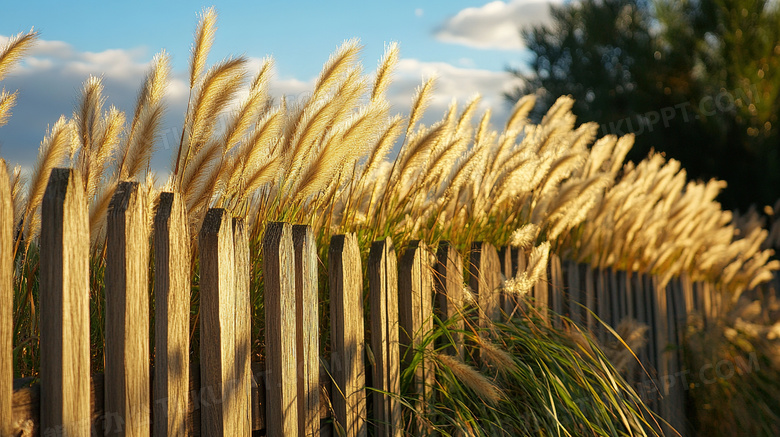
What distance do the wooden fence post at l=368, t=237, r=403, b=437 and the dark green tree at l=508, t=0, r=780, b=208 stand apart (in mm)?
8974

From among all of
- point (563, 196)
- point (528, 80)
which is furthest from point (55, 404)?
point (528, 80)

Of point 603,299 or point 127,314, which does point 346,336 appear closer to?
point 127,314

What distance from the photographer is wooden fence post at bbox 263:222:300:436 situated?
5.47 ft

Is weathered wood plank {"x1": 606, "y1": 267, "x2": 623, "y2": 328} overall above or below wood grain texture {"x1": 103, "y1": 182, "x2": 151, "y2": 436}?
below

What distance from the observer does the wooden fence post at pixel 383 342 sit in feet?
6.59

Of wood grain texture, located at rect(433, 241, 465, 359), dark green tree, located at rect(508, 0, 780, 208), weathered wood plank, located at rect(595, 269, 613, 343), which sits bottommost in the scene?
weathered wood plank, located at rect(595, 269, 613, 343)

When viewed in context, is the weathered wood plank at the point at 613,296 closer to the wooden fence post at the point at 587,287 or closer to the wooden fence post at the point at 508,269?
the wooden fence post at the point at 587,287

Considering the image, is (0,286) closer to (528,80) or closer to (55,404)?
(55,404)

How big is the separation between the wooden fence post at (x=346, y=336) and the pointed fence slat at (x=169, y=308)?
1.81ft

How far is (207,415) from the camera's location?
1.53 meters

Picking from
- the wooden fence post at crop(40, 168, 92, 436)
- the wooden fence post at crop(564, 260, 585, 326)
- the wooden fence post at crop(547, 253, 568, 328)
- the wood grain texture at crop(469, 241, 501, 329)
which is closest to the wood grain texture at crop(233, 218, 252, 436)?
the wooden fence post at crop(40, 168, 92, 436)

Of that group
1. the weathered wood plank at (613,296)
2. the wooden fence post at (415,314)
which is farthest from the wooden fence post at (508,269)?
the weathered wood plank at (613,296)

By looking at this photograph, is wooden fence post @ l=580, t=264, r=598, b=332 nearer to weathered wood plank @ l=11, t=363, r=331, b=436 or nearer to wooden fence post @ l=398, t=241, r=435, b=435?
wooden fence post @ l=398, t=241, r=435, b=435

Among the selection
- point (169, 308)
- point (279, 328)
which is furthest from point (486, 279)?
point (169, 308)
